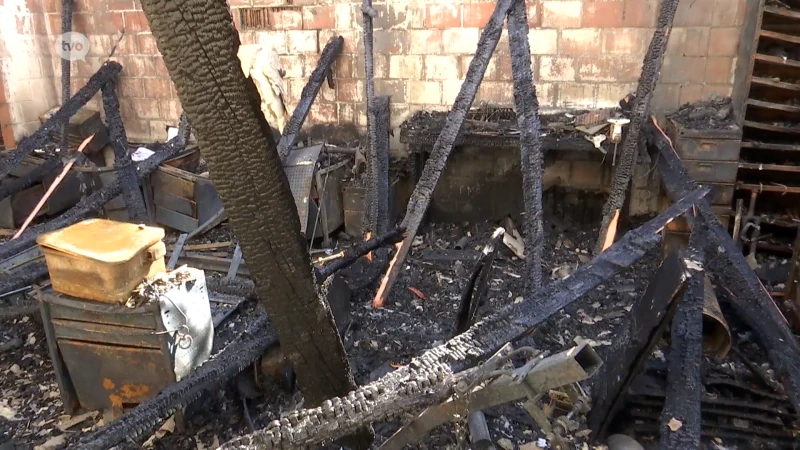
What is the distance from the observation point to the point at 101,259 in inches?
95.6

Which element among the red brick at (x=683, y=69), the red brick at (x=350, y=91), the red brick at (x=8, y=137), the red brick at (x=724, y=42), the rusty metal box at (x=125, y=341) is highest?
the red brick at (x=724, y=42)

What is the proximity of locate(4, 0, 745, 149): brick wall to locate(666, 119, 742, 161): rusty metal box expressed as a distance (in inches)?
24.1

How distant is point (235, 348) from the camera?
2.52 metres

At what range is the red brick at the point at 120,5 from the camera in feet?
19.0

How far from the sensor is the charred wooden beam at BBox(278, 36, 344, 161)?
15.5ft

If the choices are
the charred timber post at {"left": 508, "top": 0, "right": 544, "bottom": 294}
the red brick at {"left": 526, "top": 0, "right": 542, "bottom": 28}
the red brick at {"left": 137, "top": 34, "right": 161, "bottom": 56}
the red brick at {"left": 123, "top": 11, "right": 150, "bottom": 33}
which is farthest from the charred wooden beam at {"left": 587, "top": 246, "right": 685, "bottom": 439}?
the red brick at {"left": 123, "top": 11, "right": 150, "bottom": 33}

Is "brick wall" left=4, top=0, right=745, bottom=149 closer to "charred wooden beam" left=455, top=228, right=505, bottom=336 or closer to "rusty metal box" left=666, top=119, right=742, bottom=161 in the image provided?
"rusty metal box" left=666, top=119, right=742, bottom=161

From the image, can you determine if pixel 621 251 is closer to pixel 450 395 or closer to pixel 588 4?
pixel 450 395

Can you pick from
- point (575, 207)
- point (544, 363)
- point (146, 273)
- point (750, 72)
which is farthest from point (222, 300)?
point (750, 72)

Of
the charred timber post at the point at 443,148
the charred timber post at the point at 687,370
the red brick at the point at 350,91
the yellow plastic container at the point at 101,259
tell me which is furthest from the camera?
the red brick at the point at 350,91

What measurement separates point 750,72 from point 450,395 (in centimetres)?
389

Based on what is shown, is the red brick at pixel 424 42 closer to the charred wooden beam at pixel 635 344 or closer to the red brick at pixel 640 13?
the red brick at pixel 640 13

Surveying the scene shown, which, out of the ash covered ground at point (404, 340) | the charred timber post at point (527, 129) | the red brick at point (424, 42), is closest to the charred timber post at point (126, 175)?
the ash covered ground at point (404, 340)

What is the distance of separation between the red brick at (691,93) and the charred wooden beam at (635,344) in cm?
276
